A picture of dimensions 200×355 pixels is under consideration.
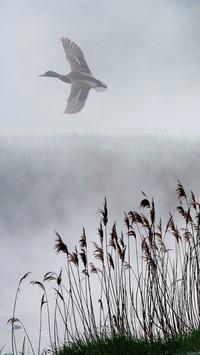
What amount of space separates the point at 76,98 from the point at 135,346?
739 inches

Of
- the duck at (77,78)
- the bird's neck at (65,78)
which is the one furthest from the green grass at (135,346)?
the bird's neck at (65,78)

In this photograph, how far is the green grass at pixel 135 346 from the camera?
20.2 feet

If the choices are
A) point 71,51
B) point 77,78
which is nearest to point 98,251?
point 71,51

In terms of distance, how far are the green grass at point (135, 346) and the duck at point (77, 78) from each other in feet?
52.2

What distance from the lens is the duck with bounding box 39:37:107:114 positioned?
23.2m

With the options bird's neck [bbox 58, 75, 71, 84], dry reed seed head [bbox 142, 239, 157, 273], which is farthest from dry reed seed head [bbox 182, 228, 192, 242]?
bird's neck [bbox 58, 75, 71, 84]

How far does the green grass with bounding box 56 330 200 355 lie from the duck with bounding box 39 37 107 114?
1591 cm

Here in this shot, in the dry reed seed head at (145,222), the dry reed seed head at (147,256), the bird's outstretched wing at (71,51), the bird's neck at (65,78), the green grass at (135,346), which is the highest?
the bird's neck at (65,78)

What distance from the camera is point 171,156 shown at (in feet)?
262

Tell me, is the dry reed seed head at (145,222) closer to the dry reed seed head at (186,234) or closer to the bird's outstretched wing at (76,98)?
the dry reed seed head at (186,234)

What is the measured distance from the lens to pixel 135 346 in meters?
6.20

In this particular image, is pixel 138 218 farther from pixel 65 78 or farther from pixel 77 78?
pixel 65 78

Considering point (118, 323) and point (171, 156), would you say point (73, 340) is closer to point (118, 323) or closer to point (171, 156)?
point (118, 323)

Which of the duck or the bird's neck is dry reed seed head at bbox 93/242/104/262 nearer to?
the duck
